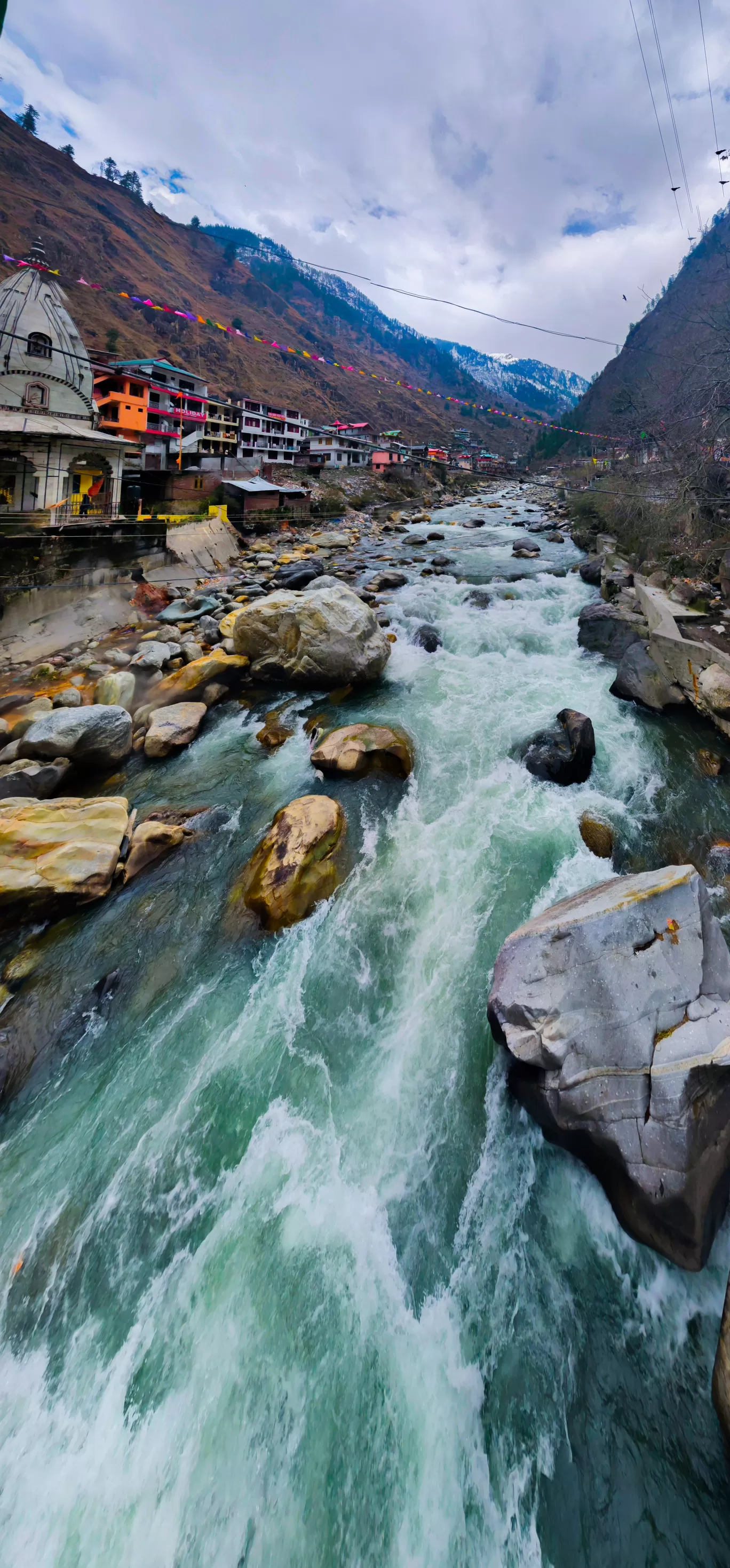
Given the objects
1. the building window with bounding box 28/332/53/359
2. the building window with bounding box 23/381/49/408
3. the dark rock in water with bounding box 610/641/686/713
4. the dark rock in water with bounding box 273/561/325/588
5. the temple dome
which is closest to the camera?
the dark rock in water with bounding box 610/641/686/713

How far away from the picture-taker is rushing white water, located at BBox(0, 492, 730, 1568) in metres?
3.05

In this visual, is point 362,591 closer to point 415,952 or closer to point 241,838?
point 241,838

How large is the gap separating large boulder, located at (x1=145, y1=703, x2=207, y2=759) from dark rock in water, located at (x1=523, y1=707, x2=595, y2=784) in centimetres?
620

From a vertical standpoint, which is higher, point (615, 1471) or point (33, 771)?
point (33, 771)

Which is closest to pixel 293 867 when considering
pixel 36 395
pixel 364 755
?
pixel 364 755

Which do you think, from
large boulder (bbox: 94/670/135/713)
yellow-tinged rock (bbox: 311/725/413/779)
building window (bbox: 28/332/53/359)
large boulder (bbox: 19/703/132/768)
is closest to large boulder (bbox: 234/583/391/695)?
large boulder (bbox: 94/670/135/713)

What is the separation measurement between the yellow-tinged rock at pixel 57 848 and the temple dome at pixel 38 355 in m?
21.6

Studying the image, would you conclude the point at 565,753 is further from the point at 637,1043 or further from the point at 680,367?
the point at 680,367

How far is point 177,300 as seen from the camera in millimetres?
98625

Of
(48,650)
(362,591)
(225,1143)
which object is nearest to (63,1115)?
(225,1143)

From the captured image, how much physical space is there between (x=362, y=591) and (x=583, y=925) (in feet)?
49.6

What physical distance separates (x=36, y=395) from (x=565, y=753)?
25118 mm

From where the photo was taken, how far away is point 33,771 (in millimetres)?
8070

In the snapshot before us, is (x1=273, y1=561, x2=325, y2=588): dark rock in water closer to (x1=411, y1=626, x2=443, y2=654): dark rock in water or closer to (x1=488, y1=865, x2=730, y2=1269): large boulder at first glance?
(x1=411, y1=626, x2=443, y2=654): dark rock in water
